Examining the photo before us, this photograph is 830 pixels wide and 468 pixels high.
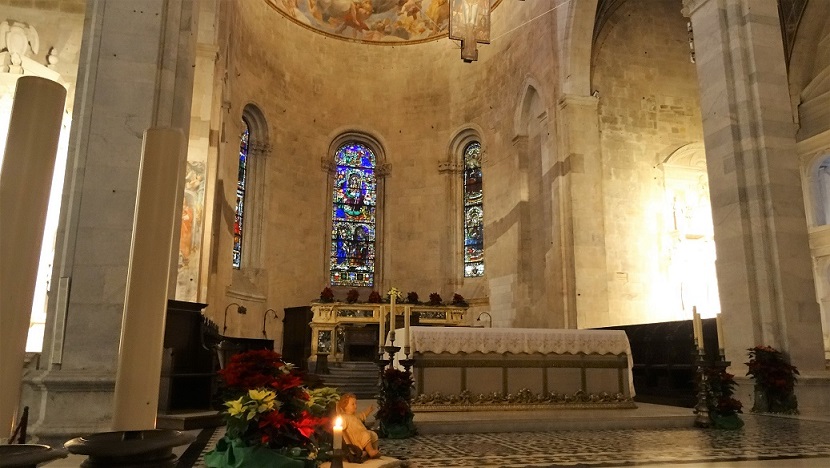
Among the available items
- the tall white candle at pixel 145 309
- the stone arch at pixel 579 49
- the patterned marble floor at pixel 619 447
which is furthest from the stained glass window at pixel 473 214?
the tall white candle at pixel 145 309

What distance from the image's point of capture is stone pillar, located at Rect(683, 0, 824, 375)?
852 cm

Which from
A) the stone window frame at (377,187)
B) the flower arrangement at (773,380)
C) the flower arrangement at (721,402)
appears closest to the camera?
the flower arrangement at (721,402)

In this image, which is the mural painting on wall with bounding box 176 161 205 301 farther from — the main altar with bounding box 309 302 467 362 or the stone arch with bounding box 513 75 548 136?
the stone arch with bounding box 513 75 548 136

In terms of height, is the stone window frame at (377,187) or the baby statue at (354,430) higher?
the stone window frame at (377,187)

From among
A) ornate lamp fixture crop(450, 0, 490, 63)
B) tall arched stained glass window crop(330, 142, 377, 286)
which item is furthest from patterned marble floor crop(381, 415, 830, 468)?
tall arched stained glass window crop(330, 142, 377, 286)

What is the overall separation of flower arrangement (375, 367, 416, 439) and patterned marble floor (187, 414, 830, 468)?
18 cm

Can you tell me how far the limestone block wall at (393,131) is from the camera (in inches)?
665

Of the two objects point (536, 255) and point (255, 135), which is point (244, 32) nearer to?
point (255, 135)

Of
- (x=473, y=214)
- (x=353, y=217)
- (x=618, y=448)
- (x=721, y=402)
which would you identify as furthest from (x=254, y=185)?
(x=618, y=448)

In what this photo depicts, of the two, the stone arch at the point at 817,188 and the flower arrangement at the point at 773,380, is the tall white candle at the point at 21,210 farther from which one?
the stone arch at the point at 817,188

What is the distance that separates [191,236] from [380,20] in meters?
12.5

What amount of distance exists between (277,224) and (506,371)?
11.3 meters

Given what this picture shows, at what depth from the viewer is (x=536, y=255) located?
52.9 feet

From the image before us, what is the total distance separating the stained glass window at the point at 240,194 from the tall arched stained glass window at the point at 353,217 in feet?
10.3
